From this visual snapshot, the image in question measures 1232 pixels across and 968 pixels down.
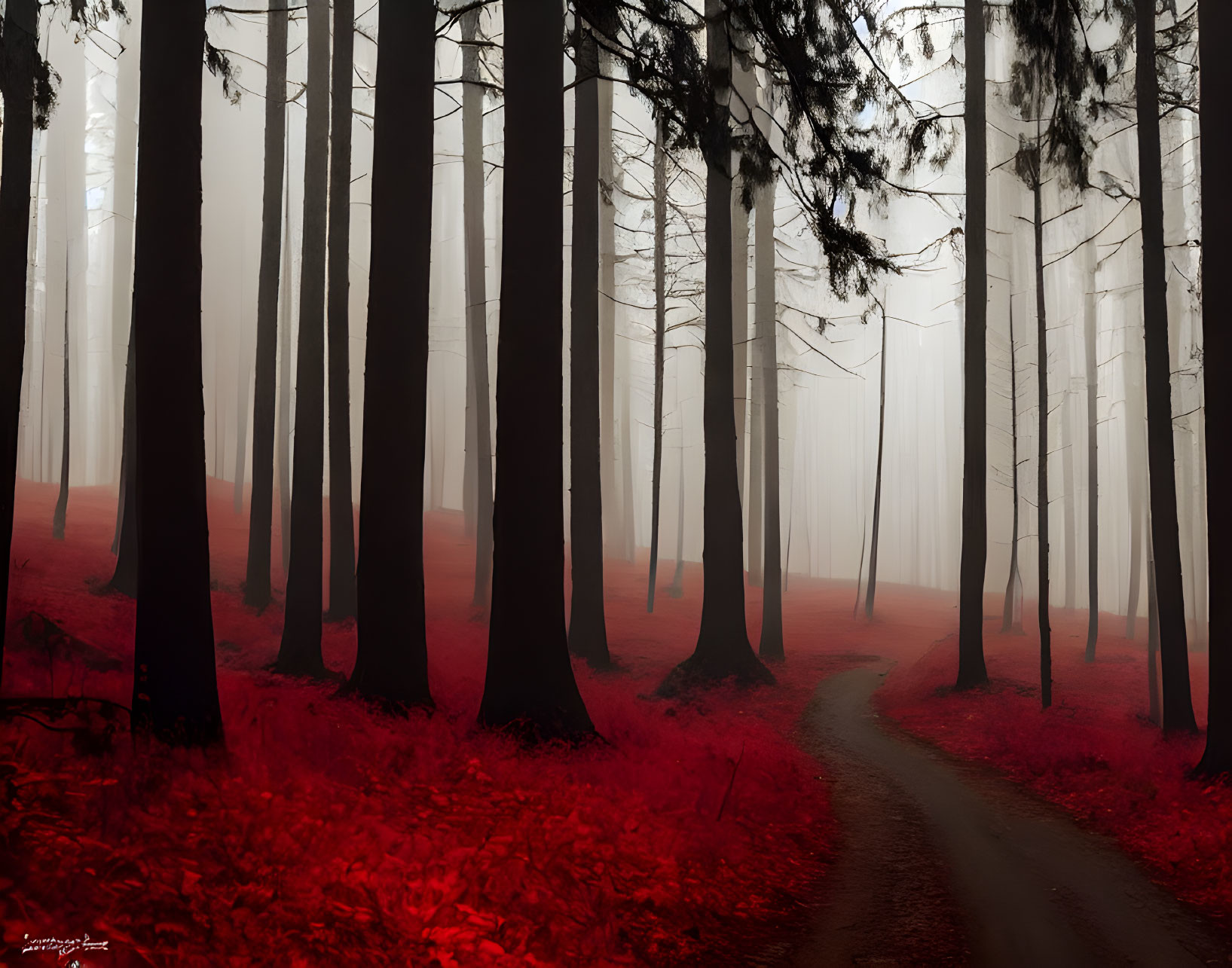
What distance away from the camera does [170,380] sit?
19.5ft

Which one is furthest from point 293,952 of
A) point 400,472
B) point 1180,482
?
point 1180,482

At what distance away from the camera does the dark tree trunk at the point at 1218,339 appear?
8469mm

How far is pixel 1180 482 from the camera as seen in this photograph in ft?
92.1

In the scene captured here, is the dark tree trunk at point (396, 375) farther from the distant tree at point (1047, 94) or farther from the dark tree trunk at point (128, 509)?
the dark tree trunk at point (128, 509)

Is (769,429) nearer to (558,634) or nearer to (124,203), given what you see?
(558,634)

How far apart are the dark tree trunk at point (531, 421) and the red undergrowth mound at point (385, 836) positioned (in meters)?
0.62

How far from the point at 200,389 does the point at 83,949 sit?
13.5 feet

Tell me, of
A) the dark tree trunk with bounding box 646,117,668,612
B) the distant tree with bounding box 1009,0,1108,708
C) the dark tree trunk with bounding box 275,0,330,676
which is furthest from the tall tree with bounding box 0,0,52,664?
the dark tree trunk with bounding box 646,117,668,612

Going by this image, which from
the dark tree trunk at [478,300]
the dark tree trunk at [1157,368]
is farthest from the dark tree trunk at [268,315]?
the dark tree trunk at [1157,368]

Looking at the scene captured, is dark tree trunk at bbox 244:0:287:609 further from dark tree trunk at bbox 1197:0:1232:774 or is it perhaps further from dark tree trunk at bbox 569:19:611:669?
dark tree trunk at bbox 1197:0:1232:774

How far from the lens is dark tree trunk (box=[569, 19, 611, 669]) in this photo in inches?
591

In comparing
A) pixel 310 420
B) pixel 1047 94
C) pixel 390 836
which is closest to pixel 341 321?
pixel 310 420

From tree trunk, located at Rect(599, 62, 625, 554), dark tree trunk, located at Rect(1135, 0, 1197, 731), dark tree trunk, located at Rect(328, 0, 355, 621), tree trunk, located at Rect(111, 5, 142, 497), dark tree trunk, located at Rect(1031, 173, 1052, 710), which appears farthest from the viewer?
tree trunk, located at Rect(111, 5, 142, 497)
